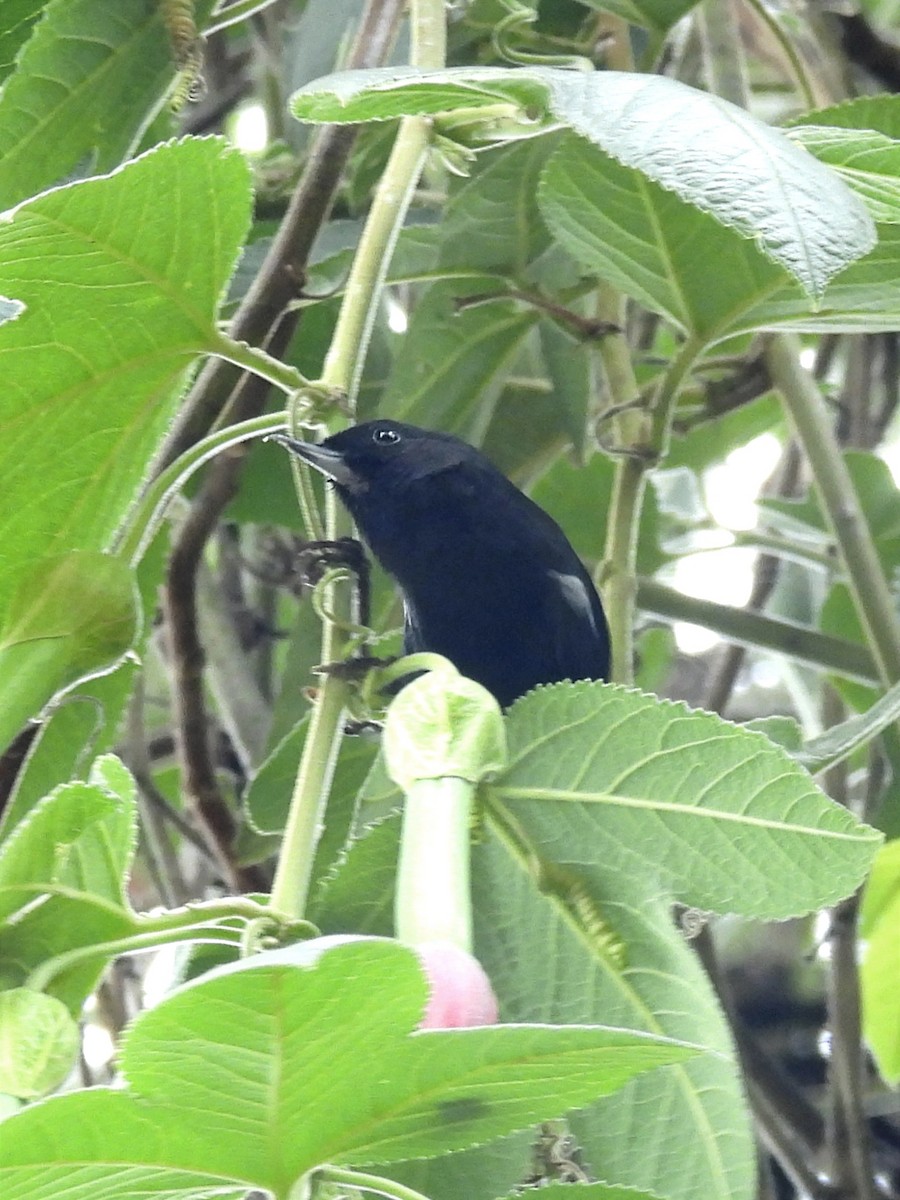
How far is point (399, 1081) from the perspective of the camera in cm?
40

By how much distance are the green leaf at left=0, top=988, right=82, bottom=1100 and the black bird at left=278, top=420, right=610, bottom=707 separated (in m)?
0.57

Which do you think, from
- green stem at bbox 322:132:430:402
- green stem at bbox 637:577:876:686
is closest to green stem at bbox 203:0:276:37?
green stem at bbox 322:132:430:402

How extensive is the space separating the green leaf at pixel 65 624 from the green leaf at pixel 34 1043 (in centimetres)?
11

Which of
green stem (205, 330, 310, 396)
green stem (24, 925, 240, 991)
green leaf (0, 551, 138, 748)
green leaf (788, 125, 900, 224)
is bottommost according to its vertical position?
green stem (24, 925, 240, 991)

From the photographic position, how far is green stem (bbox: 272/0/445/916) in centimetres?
50

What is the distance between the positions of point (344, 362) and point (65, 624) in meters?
0.16

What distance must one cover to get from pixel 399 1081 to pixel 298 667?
32.8 inches

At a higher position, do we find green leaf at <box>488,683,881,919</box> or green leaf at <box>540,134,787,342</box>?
green leaf at <box>540,134,787,342</box>

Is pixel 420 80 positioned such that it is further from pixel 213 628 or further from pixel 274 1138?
pixel 213 628

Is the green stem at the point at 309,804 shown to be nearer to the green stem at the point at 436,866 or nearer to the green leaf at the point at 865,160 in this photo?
the green stem at the point at 436,866

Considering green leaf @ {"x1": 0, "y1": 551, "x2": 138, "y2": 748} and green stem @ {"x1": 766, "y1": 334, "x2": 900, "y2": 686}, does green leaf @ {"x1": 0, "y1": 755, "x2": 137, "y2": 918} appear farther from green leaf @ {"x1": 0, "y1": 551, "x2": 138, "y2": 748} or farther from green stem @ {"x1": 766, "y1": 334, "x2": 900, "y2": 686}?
green stem @ {"x1": 766, "y1": 334, "x2": 900, "y2": 686}

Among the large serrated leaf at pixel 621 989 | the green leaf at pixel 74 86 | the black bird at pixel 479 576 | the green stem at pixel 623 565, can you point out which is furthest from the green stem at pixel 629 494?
the green leaf at pixel 74 86

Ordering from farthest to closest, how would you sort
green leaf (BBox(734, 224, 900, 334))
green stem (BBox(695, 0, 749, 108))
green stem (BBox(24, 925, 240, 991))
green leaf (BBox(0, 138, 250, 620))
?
green stem (BBox(695, 0, 749, 108))
green leaf (BBox(734, 224, 900, 334))
green leaf (BBox(0, 138, 250, 620))
green stem (BBox(24, 925, 240, 991))

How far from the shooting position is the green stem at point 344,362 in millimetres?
496
